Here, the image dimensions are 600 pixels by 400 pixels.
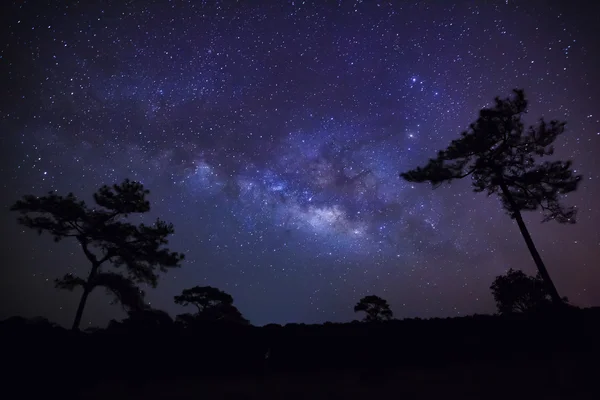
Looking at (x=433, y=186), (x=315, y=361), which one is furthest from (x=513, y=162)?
(x=315, y=361)

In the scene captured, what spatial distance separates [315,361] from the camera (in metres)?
7.76

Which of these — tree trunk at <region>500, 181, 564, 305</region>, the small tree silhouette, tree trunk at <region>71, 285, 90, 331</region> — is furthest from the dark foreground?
the small tree silhouette

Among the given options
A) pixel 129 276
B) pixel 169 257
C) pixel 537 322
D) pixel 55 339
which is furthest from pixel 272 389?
pixel 129 276

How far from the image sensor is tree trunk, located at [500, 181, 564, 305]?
13.9 metres

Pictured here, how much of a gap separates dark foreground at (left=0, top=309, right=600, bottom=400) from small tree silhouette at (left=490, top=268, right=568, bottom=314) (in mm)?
23776

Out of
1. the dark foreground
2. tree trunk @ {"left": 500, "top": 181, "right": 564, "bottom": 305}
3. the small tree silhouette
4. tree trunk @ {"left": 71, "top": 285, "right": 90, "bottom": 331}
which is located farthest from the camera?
the small tree silhouette

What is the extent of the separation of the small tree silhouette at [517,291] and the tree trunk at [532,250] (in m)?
16.4

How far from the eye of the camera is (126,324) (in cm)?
893

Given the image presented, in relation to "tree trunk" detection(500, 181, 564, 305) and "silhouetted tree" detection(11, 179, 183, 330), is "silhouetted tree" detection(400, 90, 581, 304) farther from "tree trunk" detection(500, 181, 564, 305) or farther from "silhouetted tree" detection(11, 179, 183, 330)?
"silhouetted tree" detection(11, 179, 183, 330)

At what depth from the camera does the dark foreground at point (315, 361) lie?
6.59 m

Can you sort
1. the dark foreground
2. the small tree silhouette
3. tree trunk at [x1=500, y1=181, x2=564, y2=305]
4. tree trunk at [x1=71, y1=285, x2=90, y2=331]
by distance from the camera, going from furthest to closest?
the small tree silhouette → tree trunk at [x1=71, y1=285, x2=90, y2=331] → tree trunk at [x1=500, y1=181, x2=564, y2=305] → the dark foreground

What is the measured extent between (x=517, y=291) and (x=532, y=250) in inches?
677

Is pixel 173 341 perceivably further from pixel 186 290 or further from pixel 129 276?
pixel 186 290

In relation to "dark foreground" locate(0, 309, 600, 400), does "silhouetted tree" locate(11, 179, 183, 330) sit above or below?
above
